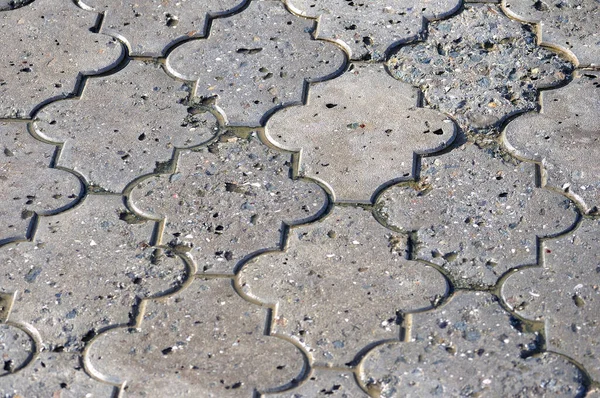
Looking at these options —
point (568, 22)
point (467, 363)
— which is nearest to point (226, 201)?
point (467, 363)

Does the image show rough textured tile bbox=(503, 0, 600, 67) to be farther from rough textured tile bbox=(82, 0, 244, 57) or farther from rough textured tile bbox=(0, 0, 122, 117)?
rough textured tile bbox=(0, 0, 122, 117)

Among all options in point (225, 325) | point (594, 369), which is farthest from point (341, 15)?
point (594, 369)

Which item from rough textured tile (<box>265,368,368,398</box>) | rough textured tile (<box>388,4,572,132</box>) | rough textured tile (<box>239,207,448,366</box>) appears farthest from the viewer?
rough textured tile (<box>388,4,572,132</box>)

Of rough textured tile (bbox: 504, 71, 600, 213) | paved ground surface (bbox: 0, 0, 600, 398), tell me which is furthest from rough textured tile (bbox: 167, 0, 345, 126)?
rough textured tile (bbox: 504, 71, 600, 213)

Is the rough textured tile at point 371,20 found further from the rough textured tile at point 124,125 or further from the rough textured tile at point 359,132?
A: the rough textured tile at point 124,125

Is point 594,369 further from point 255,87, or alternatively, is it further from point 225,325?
point 255,87

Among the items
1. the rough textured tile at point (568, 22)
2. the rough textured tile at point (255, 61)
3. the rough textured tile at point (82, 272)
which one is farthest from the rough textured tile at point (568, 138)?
the rough textured tile at point (82, 272)
